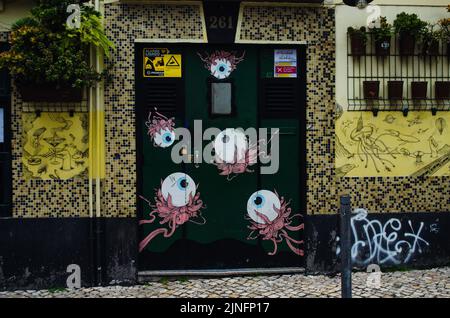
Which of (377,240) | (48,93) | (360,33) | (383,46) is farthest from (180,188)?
(383,46)

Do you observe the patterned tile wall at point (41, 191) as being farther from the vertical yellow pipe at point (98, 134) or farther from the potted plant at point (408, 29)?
the potted plant at point (408, 29)

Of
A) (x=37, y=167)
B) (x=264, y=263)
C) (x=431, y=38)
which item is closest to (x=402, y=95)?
(x=431, y=38)

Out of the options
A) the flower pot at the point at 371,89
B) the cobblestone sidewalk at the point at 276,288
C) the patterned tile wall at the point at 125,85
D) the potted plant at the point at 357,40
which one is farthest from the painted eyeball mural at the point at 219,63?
the cobblestone sidewalk at the point at 276,288

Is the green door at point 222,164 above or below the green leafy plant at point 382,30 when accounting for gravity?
below

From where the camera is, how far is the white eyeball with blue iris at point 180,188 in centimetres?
665

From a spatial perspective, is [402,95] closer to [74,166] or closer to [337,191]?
[337,191]

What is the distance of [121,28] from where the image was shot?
6473 mm

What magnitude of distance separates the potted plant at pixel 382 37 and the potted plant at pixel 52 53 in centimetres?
337

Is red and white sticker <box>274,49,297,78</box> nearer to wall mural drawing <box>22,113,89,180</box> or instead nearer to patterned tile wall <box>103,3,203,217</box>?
patterned tile wall <box>103,3,203,217</box>

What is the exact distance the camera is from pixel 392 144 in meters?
6.78

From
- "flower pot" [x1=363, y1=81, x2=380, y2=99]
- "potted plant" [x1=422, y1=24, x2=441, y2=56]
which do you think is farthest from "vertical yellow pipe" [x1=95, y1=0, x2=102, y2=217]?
"potted plant" [x1=422, y1=24, x2=441, y2=56]

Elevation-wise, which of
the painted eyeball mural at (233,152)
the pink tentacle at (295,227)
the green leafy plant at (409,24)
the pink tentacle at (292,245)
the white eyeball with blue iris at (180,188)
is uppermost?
the green leafy plant at (409,24)

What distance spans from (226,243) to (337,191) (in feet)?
5.25

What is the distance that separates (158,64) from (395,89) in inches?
121
